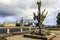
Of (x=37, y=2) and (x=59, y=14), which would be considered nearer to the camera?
(x=37, y=2)

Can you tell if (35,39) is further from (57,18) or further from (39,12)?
(57,18)

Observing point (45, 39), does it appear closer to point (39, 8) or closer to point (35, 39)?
point (35, 39)

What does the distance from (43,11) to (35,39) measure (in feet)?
20.1

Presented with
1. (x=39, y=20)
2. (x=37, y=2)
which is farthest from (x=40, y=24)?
(x=37, y=2)

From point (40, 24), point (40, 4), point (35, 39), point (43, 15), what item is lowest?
point (35, 39)

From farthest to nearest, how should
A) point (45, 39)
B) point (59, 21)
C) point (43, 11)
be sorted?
1. point (59, 21)
2. point (43, 11)
3. point (45, 39)

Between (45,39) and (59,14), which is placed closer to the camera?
(45,39)

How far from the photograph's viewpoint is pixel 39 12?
955 inches

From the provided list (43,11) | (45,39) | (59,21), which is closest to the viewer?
(45,39)

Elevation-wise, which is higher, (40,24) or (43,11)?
(43,11)

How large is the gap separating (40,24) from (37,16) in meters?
1.45

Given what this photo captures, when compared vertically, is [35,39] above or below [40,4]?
below

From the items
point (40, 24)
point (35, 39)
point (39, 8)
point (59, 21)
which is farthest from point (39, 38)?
point (59, 21)

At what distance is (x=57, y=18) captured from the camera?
3194 inches
